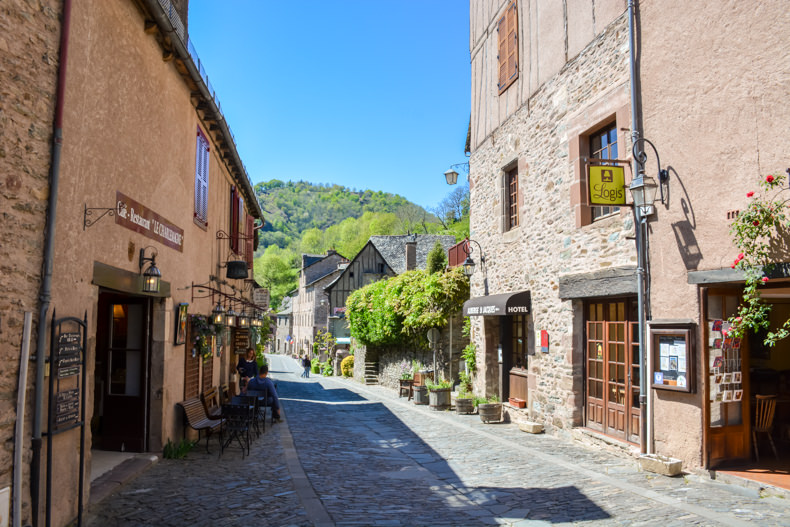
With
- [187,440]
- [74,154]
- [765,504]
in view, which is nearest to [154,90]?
[74,154]

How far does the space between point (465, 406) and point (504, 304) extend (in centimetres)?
326

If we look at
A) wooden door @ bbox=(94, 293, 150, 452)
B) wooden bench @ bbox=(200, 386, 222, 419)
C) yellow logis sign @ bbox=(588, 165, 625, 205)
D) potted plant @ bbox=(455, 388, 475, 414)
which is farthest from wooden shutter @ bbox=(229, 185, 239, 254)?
yellow logis sign @ bbox=(588, 165, 625, 205)

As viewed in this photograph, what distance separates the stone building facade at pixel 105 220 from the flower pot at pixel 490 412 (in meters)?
5.52

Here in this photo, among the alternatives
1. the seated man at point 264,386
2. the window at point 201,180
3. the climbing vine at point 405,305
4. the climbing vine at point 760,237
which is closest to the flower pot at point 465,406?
the climbing vine at point 405,305

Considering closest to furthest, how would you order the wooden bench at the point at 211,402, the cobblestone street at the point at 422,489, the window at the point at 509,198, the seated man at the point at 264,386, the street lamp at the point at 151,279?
1. the cobblestone street at the point at 422,489
2. the street lamp at the point at 151,279
3. the wooden bench at the point at 211,402
4. the seated man at the point at 264,386
5. the window at the point at 509,198

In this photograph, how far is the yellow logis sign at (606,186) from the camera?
26.8 ft

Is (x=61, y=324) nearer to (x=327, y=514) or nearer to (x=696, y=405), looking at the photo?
(x=327, y=514)

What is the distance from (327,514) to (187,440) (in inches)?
174

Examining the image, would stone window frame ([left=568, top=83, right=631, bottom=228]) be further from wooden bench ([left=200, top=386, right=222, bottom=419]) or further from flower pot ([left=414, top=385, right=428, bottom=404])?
flower pot ([left=414, top=385, right=428, bottom=404])

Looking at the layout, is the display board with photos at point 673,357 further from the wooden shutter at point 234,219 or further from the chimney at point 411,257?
the chimney at point 411,257

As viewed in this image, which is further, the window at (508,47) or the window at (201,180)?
the window at (508,47)

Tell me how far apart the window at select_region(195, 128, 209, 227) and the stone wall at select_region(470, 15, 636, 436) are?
19.8ft

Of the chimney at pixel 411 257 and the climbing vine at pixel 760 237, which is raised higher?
the chimney at pixel 411 257

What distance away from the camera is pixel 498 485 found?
7.04 m
